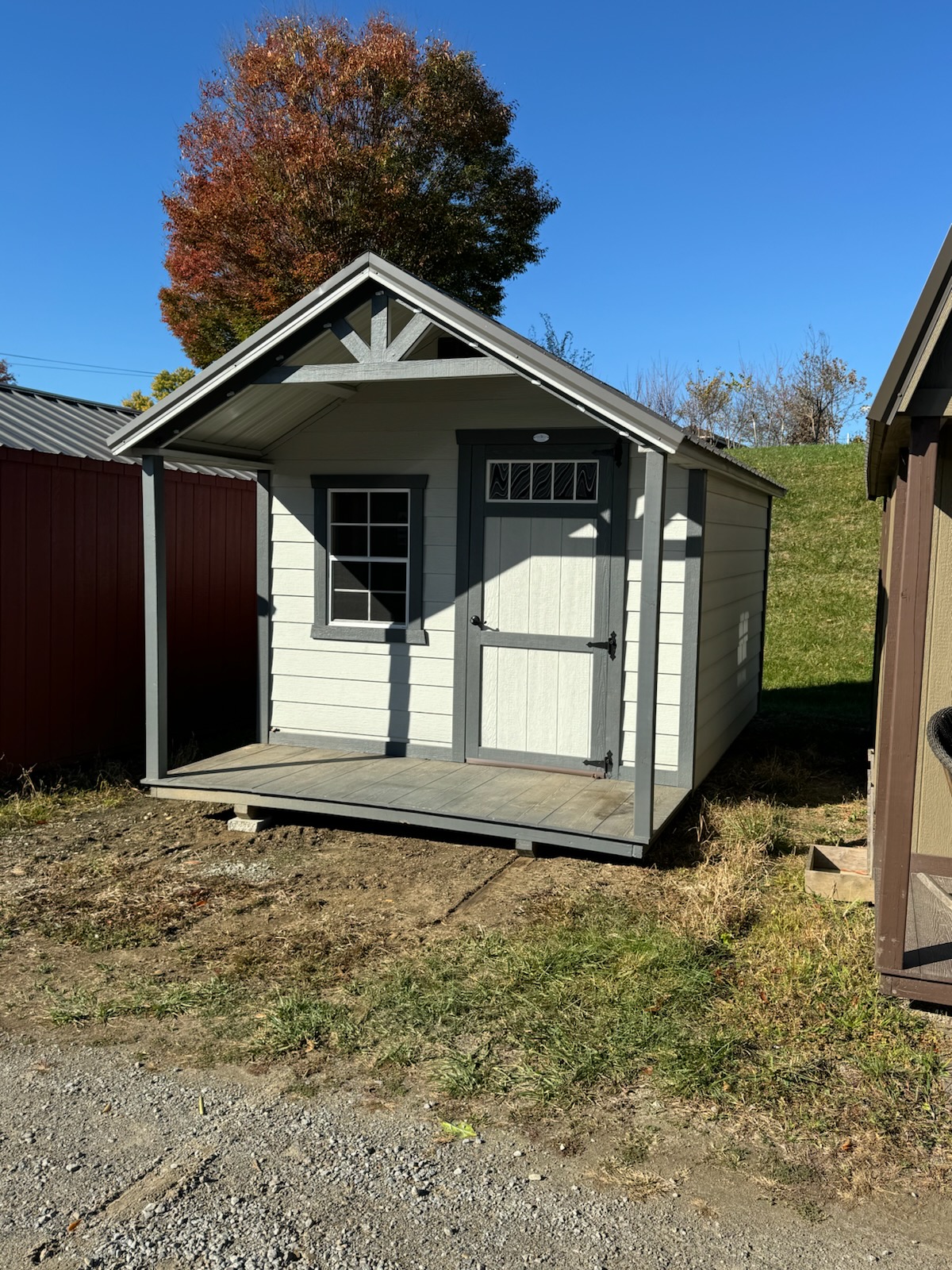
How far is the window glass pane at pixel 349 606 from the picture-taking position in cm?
775

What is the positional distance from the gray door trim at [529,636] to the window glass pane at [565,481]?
8 centimetres

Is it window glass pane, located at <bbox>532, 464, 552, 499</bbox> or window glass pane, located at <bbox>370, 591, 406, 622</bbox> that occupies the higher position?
window glass pane, located at <bbox>532, 464, 552, 499</bbox>

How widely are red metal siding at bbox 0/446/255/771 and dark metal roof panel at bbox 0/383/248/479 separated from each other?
0.46ft

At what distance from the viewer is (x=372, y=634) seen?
766cm

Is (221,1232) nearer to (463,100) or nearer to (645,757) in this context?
(645,757)

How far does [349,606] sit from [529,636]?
1.53 meters

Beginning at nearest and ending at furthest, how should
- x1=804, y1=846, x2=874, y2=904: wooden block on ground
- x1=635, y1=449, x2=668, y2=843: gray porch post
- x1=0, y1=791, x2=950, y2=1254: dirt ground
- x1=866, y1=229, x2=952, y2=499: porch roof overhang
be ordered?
1. x1=0, y1=791, x2=950, y2=1254: dirt ground
2. x1=866, y1=229, x2=952, y2=499: porch roof overhang
3. x1=804, y1=846, x2=874, y2=904: wooden block on ground
4. x1=635, y1=449, x2=668, y2=843: gray porch post

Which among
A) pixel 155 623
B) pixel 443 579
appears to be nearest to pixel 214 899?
pixel 155 623

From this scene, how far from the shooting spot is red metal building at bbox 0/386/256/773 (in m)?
7.56

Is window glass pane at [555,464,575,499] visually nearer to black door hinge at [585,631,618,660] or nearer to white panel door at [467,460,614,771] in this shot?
white panel door at [467,460,614,771]

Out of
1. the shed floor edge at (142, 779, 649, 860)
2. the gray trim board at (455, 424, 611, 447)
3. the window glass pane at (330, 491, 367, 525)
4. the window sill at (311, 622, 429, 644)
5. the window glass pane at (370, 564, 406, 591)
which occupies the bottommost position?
the shed floor edge at (142, 779, 649, 860)

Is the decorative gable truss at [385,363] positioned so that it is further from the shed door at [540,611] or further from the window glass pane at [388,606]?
the window glass pane at [388,606]

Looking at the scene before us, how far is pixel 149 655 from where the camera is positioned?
22.6 feet

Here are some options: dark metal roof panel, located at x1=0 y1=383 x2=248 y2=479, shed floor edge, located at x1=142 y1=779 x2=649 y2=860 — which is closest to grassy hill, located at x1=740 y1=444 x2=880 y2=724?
shed floor edge, located at x1=142 y1=779 x2=649 y2=860
